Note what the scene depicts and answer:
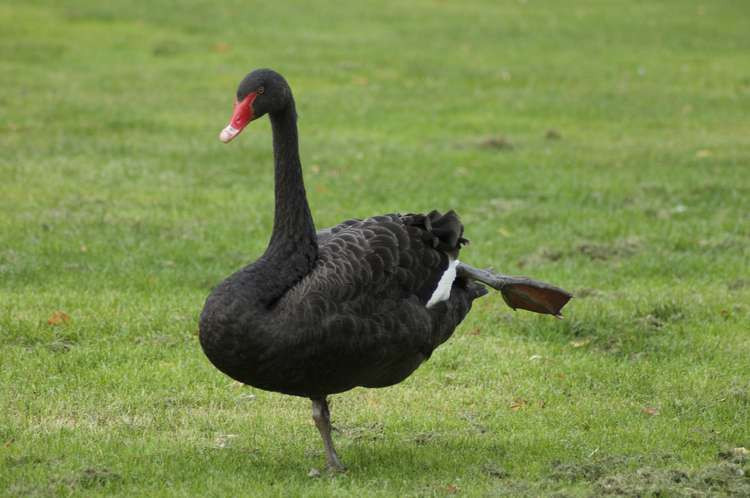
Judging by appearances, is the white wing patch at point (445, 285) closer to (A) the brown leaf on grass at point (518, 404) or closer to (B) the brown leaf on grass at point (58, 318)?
(A) the brown leaf on grass at point (518, 404)

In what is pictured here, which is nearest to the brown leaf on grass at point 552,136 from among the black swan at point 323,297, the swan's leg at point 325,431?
the black swan at point 323,297

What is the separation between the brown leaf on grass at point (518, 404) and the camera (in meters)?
5.99

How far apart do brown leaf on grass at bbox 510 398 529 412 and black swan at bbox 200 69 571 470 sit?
72cm

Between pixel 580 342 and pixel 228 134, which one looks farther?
pixel 580 342

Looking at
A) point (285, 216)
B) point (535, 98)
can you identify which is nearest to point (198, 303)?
point (285, 216)

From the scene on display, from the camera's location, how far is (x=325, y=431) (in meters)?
5.04

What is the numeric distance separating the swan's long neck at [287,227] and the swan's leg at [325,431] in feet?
1.96

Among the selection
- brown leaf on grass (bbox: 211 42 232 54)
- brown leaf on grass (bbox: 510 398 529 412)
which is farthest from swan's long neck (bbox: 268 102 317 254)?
brown leaf on grass (bbox: 211 42 232 54)

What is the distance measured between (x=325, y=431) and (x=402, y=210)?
17.3 ft

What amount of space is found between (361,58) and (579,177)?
25.3 ft

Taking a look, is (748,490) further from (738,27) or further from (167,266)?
(738,27)

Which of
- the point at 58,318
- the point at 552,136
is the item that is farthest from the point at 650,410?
the point at 552,136

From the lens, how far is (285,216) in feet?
16.6

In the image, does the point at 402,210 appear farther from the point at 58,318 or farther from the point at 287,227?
the point at 287,227
